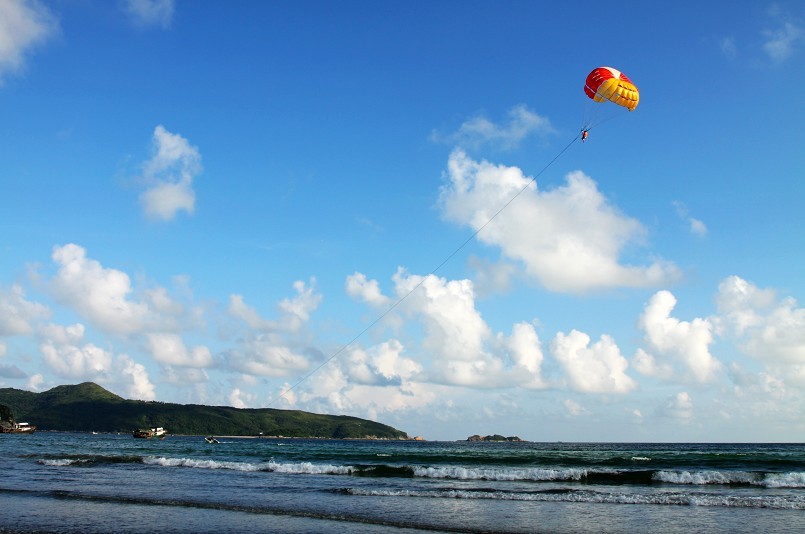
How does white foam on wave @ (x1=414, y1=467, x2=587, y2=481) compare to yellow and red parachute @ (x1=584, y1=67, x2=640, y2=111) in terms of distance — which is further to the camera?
white foam on wave @ (x1=414, y1=467, x2=587, y2=481)

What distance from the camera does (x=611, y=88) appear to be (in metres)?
29.8

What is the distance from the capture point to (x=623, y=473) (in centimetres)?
3609

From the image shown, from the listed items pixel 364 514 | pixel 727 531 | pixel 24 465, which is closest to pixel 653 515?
pixel 727 531

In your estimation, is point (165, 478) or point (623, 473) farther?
point (623, 473)

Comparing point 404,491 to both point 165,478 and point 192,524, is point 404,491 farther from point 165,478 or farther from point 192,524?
point 165,478

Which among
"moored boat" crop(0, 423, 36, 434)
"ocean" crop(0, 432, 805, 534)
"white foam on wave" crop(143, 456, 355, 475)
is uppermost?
"ocean" crop(0, 432, 805, 534)

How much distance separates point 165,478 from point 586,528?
21965 mm

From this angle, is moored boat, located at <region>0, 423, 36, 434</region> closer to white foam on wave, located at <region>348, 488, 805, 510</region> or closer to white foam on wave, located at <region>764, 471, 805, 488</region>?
white foam on wave, located at <region>348, 488, 805, 510</region>

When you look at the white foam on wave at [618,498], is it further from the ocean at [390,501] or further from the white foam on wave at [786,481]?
the white foam on wave at [786,481]

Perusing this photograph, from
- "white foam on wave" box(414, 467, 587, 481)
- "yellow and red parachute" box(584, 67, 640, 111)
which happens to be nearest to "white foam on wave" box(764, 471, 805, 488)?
"white foam on wave" box(414, 467, 587, 481)

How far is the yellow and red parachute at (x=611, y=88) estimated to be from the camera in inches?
1174

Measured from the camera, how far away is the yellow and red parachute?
1174 inches

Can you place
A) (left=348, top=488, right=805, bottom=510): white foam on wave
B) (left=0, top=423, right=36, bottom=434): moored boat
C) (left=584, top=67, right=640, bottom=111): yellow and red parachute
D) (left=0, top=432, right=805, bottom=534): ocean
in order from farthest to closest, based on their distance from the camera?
(left=0, top=423, right=36, bottom=434): moored boat
(left=584, top=67, right=640, bottom=111): yellow and red parachute
(left=348, top=488, right=805, bottom=510): white foam on wave
(left=0, top=432, right=805, bottom=534): ocean

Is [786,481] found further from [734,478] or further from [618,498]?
[618,498]
